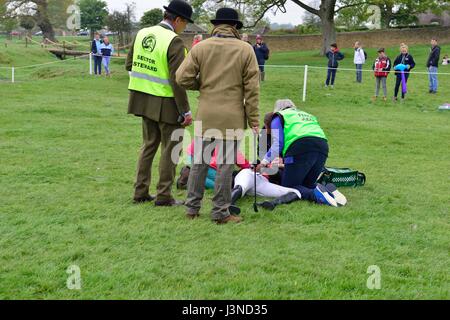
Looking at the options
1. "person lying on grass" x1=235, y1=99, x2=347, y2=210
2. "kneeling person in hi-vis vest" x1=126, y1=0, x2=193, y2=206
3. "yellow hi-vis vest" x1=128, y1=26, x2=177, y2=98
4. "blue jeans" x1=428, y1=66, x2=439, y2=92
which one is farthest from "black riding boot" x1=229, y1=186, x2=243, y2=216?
"blue jeans" x1=428, y1=66, x2=439, y2=92

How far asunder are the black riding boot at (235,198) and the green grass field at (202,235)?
11cm

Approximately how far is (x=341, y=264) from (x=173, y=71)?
241 cm

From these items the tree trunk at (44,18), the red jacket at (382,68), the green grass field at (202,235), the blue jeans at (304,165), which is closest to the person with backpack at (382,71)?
the red jacket at (382,68)

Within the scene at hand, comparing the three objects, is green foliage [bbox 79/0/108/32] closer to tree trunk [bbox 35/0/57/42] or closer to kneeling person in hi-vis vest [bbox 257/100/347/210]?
tree trunk [bbox 35/0/57/42]

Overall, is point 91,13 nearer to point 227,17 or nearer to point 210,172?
point 210,172

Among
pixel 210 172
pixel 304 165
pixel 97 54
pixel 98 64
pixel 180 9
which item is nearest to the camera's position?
pixel 180 9

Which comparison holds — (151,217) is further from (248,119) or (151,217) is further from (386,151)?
Answer: (386,151)

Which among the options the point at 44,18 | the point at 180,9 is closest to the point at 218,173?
the point at 180,9

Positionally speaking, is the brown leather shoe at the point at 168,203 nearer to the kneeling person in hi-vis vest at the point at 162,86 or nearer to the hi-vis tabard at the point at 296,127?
the kneeling person in hi-vis vest at the point at 162,86

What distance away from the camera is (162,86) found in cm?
539

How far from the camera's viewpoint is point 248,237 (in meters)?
4.73

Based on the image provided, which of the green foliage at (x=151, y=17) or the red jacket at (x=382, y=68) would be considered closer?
the red jacket at (x=382, y=68)

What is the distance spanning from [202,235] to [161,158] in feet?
3.91

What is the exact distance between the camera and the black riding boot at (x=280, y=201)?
5.55 meters
